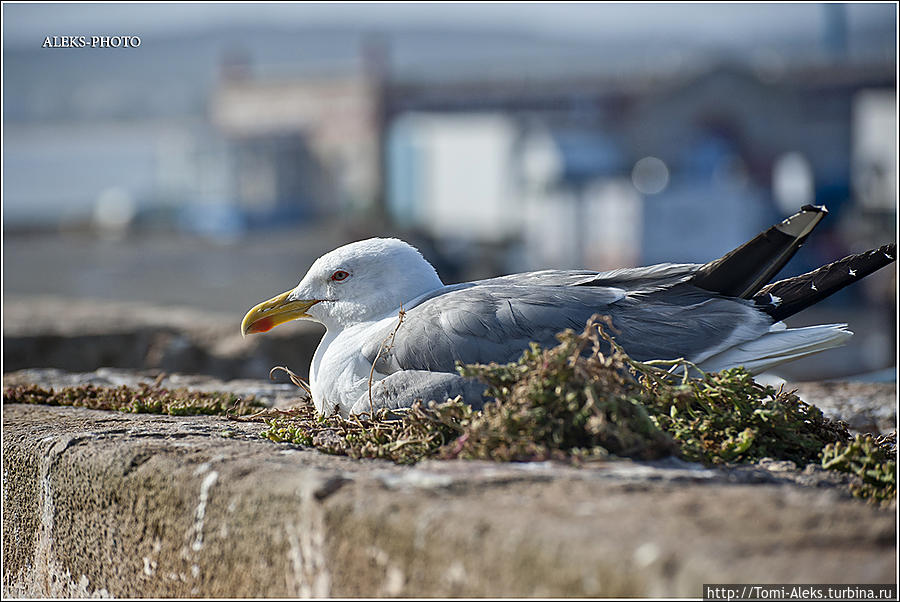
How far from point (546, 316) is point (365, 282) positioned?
2.73 feet

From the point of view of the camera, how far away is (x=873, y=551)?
7.20 ft

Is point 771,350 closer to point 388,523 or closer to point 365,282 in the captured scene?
point 365,282

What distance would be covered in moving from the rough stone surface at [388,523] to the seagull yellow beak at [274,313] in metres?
0.52

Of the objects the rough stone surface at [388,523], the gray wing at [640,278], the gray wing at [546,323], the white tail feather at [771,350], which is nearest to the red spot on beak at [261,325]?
the rough stone surface at [388,523]

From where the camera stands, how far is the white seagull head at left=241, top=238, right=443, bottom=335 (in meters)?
3.96

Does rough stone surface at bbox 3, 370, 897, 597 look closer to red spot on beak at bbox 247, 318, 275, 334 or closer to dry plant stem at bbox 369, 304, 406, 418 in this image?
dry plant stem at bbox 369, 304, 406, 418

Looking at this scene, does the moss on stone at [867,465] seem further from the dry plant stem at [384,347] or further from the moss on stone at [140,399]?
the moss on stone at [140,399]

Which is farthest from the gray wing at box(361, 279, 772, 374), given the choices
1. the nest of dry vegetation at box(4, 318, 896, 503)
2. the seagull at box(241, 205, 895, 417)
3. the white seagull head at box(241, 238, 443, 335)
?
the white seagull head at box(241, 238, 443, 335)

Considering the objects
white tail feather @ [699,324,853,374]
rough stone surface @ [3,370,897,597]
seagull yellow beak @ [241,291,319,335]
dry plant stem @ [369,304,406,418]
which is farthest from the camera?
seagull yellow beak @ [241,291,319,335]

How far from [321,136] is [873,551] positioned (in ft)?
159

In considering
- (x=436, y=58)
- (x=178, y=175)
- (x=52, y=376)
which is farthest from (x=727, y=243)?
(x=436, y=58)

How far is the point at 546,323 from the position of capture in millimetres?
3424

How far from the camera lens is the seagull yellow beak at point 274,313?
4094 mm

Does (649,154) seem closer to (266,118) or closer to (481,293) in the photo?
(266,118)
